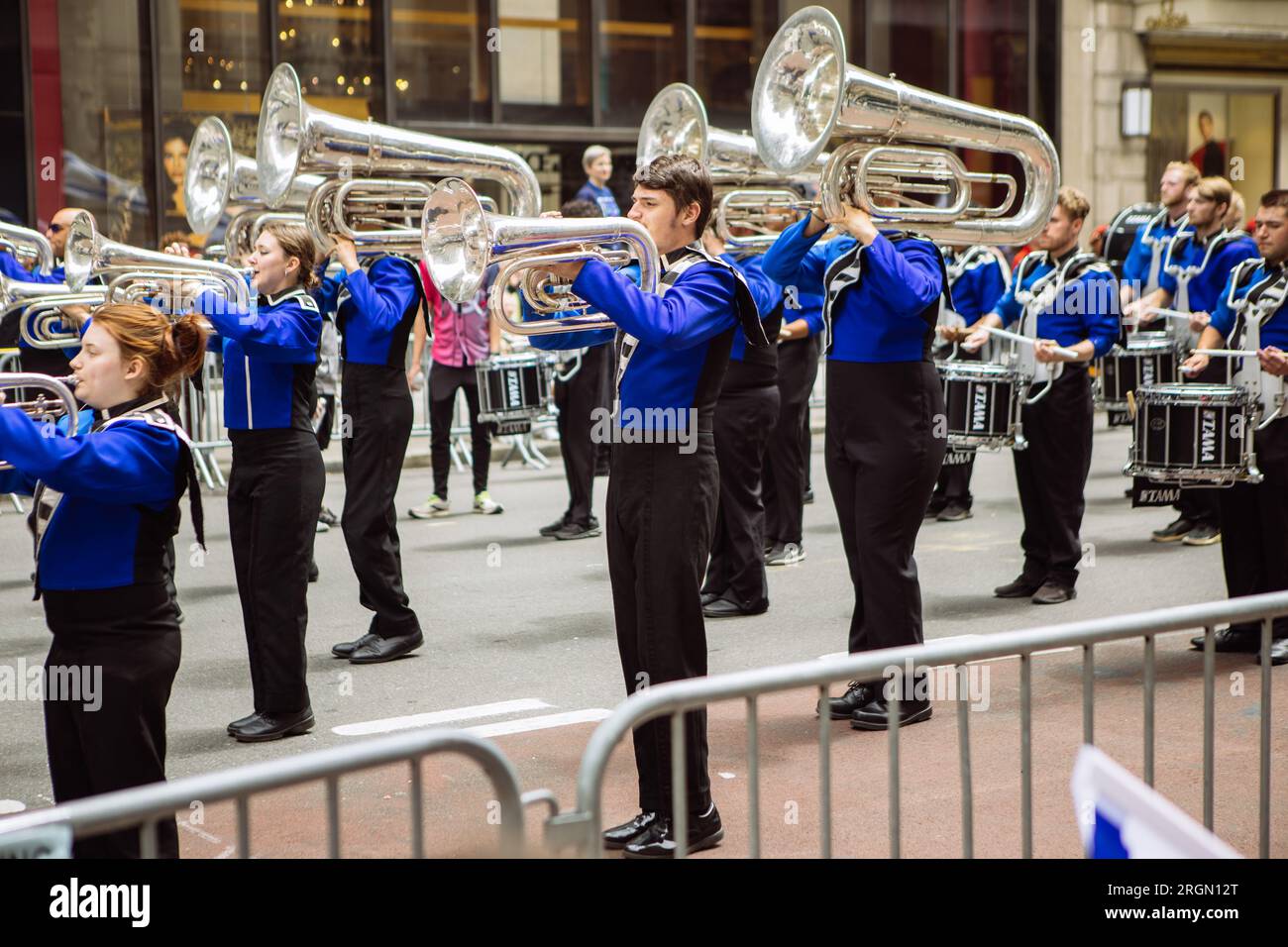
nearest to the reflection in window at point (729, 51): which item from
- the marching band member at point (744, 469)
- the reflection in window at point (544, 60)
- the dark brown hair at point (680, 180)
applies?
the reflection in window at point (544, 60)

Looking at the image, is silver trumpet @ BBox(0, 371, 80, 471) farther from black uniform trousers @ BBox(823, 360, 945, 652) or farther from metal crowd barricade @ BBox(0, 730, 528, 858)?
black uniform trousers @ BBox(823, 360, 945, 652)

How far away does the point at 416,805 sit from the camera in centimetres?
276

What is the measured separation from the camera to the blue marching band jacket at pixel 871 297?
19.1 ft

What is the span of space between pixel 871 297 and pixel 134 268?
3160 millimetres

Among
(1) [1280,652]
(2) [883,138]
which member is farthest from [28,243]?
(1) [1280,652]

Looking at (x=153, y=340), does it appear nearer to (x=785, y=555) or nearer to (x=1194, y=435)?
(x=1194, y=435)

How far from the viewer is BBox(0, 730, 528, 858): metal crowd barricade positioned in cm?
234

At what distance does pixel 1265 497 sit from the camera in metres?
6.88

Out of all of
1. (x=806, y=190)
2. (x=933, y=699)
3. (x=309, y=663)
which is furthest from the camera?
(x=806, y=190)

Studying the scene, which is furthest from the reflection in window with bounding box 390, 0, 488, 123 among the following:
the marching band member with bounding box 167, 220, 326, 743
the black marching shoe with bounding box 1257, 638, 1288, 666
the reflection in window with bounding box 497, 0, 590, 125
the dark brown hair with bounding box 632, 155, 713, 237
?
the dark brown hair with bounding box 632, 155, 713, 237
